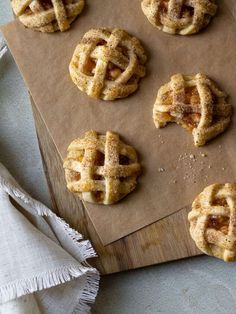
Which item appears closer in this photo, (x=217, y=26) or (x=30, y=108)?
(x=217, y=26)

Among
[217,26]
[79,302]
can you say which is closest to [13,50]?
[217,26]

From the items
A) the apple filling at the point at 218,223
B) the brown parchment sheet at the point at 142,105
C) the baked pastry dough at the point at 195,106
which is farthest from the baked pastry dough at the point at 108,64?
the apple filling at the point at 218,223

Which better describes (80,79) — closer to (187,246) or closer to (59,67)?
(59,67)

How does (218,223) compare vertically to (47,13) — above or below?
below

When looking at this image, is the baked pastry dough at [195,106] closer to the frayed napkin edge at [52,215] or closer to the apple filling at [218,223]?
the apple filling at [218,223]

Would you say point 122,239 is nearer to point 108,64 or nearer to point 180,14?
point 108,64

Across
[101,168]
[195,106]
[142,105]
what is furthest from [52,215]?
[195,106]

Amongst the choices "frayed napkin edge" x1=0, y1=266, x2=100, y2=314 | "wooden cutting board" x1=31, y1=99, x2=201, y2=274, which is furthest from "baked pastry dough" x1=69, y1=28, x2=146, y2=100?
"frayed napkin edge" x1=0, y1=266, x2=100, y2=314
